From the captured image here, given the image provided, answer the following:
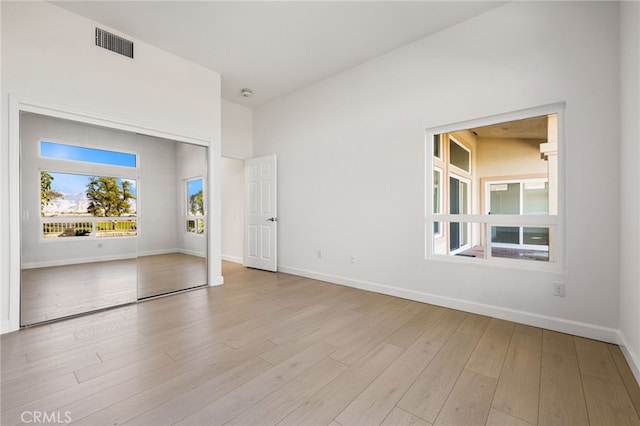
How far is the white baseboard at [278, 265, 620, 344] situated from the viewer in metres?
2.47

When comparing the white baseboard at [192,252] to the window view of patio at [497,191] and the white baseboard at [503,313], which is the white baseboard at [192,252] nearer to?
the white baseboard at [503,313]

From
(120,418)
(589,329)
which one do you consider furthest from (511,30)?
(120,418)

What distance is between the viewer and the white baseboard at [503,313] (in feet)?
8.12

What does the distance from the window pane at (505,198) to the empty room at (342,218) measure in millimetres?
24

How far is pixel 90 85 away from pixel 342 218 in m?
3.48

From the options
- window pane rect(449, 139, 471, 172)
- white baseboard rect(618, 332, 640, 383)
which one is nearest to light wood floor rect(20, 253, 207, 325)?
window pane rect(449, 139, 471, 172)

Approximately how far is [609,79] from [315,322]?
345 cm

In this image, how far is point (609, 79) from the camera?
2436 millimetres

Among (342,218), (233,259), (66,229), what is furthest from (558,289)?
(233,259)

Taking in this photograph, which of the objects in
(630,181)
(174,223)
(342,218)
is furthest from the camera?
(342,218)

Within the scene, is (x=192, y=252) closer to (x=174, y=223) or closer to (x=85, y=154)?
(x=174, y=223)

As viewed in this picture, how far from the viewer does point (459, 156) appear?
11.6 ft

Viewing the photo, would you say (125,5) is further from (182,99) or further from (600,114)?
(600,114)

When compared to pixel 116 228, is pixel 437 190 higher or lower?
higher
